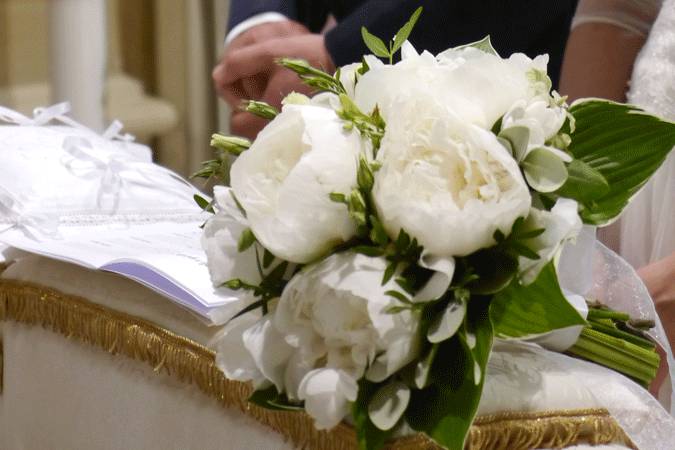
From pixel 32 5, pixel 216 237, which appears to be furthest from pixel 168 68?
pixel 216 237

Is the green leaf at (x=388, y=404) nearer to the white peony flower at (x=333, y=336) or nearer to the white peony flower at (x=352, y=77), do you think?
the white peony flower at (x=333, y=336)

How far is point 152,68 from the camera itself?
3.87 m

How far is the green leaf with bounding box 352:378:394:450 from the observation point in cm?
64

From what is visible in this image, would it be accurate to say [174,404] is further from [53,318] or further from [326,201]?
[326,201]

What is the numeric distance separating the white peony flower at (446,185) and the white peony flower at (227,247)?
→ 4.2 inches

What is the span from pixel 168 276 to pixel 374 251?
1.11ft

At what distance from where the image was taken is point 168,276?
0.91 m

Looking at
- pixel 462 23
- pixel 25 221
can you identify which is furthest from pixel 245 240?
pixel 462 23

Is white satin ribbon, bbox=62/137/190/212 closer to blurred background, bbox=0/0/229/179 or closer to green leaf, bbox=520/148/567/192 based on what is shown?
green leaf, bbox=520/148/567/192

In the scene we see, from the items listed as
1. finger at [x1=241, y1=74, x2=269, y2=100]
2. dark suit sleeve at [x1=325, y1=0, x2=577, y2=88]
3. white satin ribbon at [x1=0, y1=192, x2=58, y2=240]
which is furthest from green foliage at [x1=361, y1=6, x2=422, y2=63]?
finger at [x1=241, y1=74, x2=269, y2=100]

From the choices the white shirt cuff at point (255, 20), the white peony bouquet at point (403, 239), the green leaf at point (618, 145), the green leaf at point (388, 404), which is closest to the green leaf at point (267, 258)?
the white peony bouquet at point (403, 239)

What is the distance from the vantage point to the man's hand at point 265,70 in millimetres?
1695

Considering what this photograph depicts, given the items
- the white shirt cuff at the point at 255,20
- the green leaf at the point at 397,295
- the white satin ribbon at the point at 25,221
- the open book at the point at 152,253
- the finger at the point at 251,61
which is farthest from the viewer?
the white shirt cuff at the point at 255,20

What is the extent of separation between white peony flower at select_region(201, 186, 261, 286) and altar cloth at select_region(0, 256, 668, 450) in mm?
131
